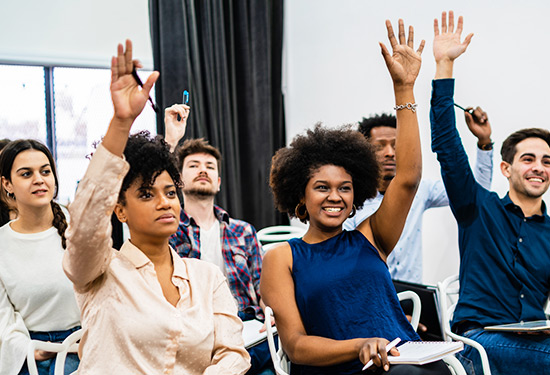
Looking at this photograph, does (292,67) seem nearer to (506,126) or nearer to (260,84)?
(260,84)

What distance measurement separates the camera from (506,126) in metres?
3.26

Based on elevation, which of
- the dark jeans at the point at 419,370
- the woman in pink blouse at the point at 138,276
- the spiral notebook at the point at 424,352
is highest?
the woman in pink blouse at the point at 138,276

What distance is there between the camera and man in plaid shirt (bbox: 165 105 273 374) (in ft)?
9.85

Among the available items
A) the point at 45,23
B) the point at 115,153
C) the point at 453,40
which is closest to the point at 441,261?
the point at 453,40

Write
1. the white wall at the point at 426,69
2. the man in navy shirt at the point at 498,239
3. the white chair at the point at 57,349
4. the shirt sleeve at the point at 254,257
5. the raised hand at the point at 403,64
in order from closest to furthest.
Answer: the raised hand at the point at 403,64 < the white chair at the point at 57,349 < the man in navy shirt at the point at 498,239 < the shirt sleeve at the point at 254,257 < the white wall at the point at 426,69

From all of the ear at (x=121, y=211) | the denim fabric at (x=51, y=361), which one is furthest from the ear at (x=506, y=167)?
the denim fabric at (x=51, y=361)

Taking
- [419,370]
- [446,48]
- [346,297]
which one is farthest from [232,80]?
[419,370]

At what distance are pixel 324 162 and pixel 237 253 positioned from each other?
1.32m

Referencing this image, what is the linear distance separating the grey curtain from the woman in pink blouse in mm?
2836

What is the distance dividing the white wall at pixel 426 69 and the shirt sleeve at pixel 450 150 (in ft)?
3.10

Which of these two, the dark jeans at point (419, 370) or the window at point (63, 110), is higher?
the window at point (63, 110)

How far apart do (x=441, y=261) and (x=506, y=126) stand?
0.93 metres

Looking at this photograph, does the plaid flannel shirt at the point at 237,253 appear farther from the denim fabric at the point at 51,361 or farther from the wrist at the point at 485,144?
the wrist at the point at 485,144

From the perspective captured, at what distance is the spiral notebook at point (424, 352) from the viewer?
142 cm
